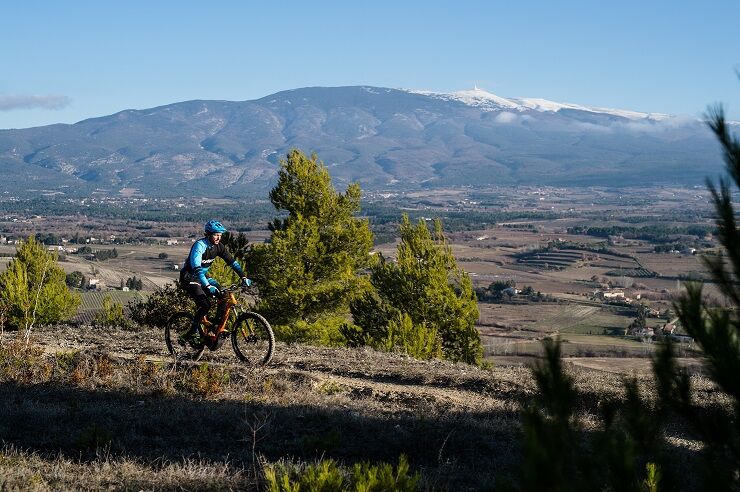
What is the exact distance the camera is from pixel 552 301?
64.4m

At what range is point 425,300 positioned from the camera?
2597 centimetres

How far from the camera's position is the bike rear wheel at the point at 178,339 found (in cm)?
1249

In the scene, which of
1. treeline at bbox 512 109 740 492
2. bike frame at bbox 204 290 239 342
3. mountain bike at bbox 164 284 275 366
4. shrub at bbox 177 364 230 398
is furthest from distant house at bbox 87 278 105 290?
treeline at bbox 512 109 740 492

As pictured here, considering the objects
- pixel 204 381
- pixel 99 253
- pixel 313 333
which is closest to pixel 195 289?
pixel 204 381

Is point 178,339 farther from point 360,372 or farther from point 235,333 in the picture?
point 360,372

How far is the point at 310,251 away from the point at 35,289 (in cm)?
873

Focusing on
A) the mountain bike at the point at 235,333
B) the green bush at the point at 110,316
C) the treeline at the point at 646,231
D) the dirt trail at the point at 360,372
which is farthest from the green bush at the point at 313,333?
the treeline at the point at 646,231

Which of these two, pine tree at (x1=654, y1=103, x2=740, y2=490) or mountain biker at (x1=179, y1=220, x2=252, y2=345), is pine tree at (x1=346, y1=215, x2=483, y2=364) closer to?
mountain biker at (x1=179, y1=220, x2=252, y2=345)

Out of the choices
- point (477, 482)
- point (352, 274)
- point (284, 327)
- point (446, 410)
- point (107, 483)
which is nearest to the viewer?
point (107, 483)

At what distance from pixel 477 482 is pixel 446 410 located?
10.7 ft

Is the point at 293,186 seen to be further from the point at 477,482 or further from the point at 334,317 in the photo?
the point at 477,482

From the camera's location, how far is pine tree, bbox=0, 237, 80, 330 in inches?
902

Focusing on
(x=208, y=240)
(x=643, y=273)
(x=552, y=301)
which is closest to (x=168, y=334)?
(x=208, y=240)

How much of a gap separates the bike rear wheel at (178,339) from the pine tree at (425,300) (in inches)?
465
